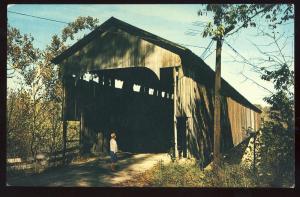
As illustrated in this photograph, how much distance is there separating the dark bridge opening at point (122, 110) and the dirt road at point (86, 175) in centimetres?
294

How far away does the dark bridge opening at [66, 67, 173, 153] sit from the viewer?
62.9ft

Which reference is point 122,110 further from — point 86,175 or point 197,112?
point 86,175

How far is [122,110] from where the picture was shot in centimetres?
2258

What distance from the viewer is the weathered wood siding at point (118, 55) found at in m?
15.2

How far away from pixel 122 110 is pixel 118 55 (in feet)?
23.3

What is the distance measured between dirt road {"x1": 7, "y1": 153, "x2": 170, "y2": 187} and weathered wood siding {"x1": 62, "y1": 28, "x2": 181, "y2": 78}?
425 centimetres

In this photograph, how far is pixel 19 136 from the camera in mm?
16625

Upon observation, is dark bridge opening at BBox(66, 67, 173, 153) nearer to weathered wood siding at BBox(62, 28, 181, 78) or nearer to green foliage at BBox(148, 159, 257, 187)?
weathered wood siding at BBox(62, 28, 181, 78)

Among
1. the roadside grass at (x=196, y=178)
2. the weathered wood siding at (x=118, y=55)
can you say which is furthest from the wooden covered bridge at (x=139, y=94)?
the roadside grass at (x=196, y=178)

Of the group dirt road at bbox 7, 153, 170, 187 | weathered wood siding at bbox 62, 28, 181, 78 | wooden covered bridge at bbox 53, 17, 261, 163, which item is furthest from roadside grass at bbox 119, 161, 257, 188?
weathered wood siding at bbox 62, 28, 181, 78

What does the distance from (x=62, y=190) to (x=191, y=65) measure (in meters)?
7.85

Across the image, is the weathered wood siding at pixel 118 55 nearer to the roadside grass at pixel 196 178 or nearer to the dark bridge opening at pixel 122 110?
the dark bridge opening at pixel 122 110

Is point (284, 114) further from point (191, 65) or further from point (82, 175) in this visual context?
point (82, 175)

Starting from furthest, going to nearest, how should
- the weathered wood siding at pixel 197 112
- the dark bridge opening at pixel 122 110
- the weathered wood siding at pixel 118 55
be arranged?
the dark bridge opening at pixel 122 110, the weathered wood siding at pixel 197 112, the weathered wood siding at pixel 118 55
